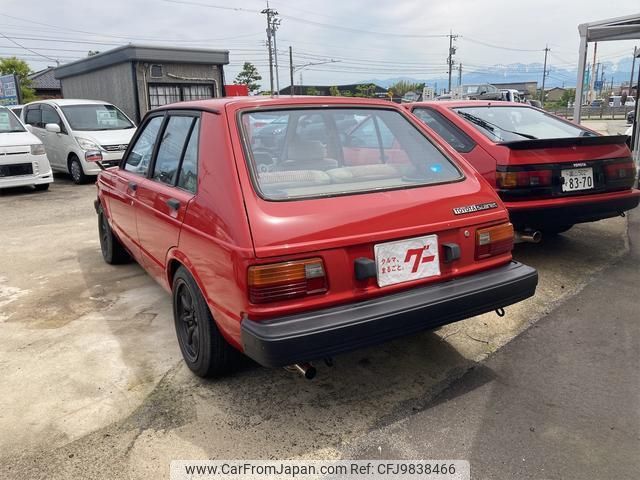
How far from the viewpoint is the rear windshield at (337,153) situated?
2482mm

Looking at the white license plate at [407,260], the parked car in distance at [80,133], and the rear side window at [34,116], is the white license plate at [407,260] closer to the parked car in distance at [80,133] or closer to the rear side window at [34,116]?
the parked car in distance at [80,133]

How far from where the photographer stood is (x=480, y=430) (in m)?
2.35

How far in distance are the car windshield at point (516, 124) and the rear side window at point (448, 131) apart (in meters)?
0.15

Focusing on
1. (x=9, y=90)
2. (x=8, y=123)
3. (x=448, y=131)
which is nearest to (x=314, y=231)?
(x=448, y=131)

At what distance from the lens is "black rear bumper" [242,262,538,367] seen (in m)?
2.08

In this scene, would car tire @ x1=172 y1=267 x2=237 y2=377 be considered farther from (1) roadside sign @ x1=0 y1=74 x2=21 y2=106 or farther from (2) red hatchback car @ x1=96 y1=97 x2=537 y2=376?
(1) roadside sign @ x1=0 y1=74 x2=21 y2=106

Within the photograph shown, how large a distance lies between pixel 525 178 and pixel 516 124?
3.46 feet

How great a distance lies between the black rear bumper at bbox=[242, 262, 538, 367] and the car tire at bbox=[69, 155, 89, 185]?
909 cm

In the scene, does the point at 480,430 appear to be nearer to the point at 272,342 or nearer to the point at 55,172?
the point at 272,342

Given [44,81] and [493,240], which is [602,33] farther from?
[44,81]

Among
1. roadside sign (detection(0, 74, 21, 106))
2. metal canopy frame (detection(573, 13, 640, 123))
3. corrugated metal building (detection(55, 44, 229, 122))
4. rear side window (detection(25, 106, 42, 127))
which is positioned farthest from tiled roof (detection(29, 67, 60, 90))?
metal canopy frame (detection(573, 13, 640, 123))

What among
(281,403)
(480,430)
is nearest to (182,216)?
(281,403)

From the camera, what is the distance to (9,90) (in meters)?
20.1

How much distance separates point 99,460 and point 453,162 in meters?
Result: 2.33
